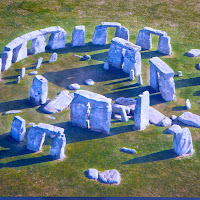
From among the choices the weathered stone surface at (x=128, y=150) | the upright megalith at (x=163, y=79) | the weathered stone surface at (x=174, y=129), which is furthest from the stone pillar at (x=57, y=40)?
the weathered stone surface at (x=128, y=150)

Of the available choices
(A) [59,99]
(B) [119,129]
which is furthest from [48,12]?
(B) [119,129]

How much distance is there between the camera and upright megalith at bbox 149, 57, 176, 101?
74.0ft

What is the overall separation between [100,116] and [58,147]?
2.38 m

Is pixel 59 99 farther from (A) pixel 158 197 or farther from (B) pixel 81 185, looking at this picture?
(A) pixel 158 197

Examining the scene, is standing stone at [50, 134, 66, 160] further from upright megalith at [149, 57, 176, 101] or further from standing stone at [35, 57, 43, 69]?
standing stone at [35, 57, 43, 69]

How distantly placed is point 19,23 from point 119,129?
38.6ft

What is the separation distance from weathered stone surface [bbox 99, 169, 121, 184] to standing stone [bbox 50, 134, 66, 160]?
1.78 meters

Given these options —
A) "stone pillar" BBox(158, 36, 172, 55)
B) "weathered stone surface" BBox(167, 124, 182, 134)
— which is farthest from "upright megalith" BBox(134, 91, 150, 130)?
"stone pillar" BBox(158, 36, 172, 55)

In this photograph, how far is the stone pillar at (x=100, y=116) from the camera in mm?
19828

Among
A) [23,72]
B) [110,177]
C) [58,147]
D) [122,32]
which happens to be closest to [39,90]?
[23,72]

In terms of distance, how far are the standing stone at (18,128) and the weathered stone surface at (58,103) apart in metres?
2.24

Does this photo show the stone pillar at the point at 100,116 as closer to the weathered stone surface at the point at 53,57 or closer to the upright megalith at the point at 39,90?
the upright megalith at the point at 39,90

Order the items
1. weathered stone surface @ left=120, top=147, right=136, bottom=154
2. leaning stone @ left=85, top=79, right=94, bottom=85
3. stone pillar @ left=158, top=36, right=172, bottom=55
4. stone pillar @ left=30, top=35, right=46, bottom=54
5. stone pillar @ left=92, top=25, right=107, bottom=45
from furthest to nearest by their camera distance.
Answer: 1. stone pillar @ left=92, top=25, right=107, bottom=45
2. stone pillar @ left=158, top=36, right=172, bottom=55
3. stone pillar @ left=30, top=35, right=46, bottom=54
4. leaning stone @ left=85, top=79, right=94, bottom=85
5. weathered stone surface @ left=120, top=147, right=136, bottom=154

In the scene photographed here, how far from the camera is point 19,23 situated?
29391 millimetres
